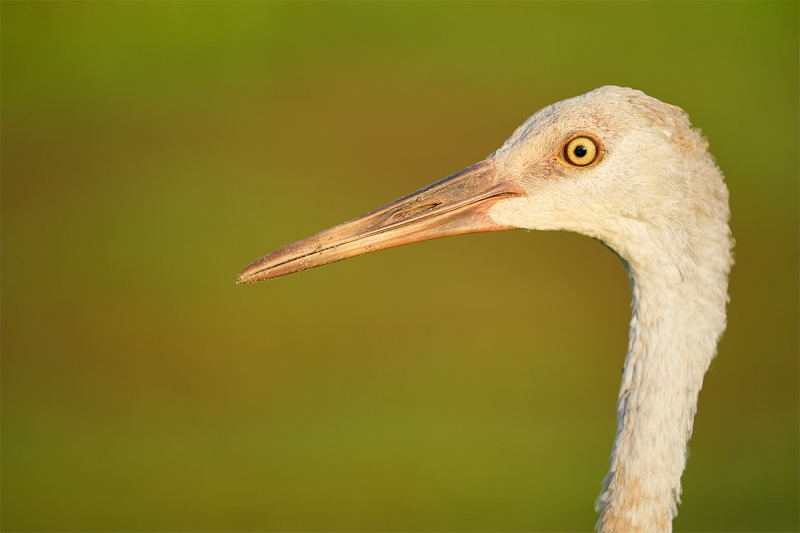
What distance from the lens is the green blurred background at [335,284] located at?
989 cm

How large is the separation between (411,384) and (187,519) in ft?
9.60

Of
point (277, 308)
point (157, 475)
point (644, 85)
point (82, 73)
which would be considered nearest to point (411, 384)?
point (277, 308)

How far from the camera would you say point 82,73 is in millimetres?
14242

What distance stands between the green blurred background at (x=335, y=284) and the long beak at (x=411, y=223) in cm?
545

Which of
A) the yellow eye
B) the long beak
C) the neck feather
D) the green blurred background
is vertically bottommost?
the neck feather

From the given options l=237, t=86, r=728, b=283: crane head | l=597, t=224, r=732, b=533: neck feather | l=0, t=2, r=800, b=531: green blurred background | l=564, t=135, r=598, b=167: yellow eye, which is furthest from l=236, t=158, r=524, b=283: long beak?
l=0, t=2, r=800, b=531: green blurred background

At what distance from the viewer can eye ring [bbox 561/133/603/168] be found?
13.9 feet

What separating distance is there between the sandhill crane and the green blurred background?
17.5ft

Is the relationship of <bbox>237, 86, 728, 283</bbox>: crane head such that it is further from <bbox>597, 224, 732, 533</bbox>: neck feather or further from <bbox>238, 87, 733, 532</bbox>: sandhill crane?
<bbox>597, 224, 732, 533</bbox>: neck feather

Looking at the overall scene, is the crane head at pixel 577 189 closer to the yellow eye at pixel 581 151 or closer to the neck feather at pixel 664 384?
the yellow eye at pixel 581 151

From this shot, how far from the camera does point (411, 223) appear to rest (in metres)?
4.45

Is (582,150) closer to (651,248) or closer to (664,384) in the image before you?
(651,248)

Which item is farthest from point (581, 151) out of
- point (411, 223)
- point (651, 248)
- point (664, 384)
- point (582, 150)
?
point (664, 384)

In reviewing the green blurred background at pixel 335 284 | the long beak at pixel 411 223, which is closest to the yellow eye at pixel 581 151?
the long beak at pixel 411 223
